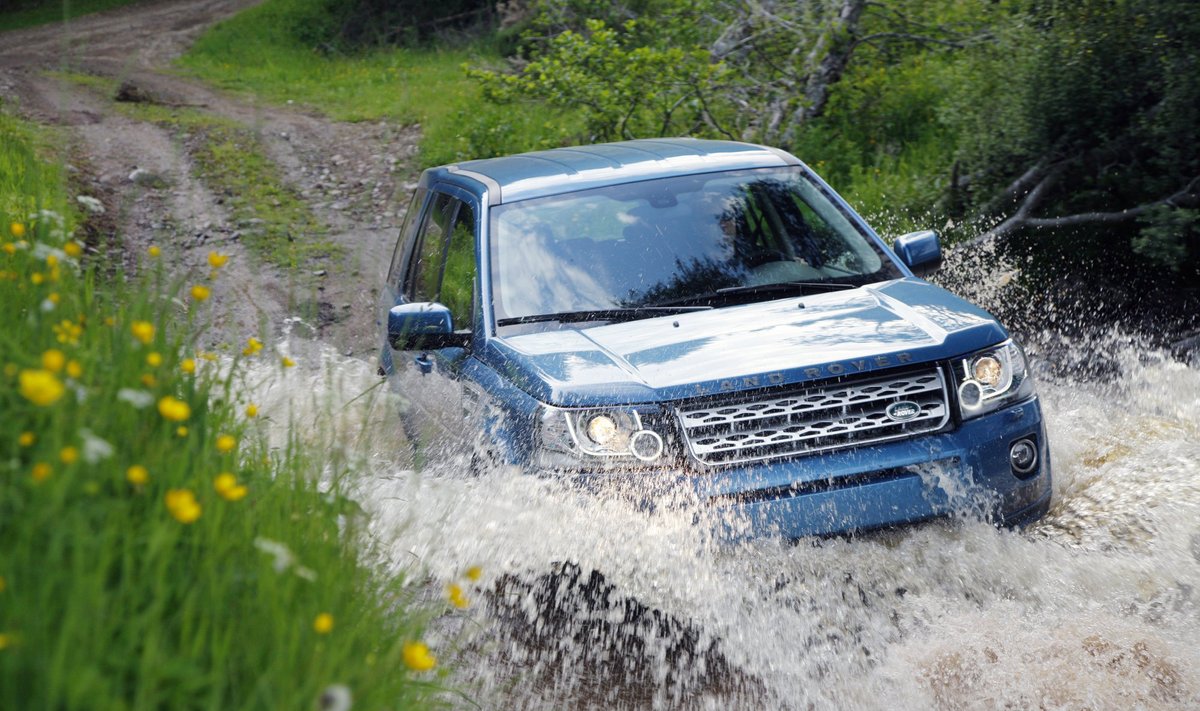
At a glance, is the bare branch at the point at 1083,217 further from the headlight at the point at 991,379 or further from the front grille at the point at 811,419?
the front grille at the point at 811,419

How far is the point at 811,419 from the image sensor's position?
4.04 m

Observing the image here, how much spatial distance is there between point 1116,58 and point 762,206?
372 cm

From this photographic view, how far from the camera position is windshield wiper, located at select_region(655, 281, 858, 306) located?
4883 millimetres

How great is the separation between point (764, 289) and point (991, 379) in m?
1.01

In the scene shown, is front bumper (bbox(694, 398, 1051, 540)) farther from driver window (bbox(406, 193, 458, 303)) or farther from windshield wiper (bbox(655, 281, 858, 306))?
driver window (bbox(406, 193, 458, 303))

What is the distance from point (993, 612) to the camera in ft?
13.0

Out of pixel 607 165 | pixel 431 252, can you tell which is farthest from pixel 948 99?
pixel 431 252

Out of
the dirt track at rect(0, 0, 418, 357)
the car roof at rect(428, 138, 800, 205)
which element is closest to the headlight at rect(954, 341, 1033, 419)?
the car roof at rect(428, 138, 800, 205)

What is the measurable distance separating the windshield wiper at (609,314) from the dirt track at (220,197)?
2.92 feet

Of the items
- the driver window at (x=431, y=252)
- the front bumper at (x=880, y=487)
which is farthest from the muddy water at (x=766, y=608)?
the driver window at (x=431, y=252)

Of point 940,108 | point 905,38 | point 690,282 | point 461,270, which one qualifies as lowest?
point 690,282

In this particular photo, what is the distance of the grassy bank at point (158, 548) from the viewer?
7.13 ft

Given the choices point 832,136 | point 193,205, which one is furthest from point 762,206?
point 193,205

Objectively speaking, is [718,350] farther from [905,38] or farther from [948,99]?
[905,38]
